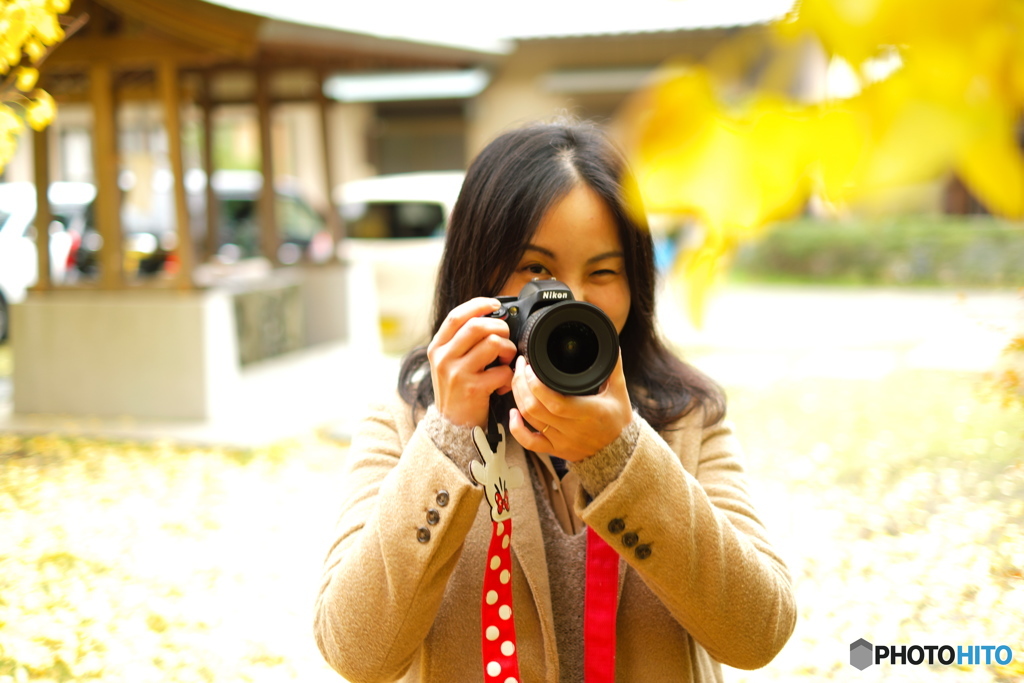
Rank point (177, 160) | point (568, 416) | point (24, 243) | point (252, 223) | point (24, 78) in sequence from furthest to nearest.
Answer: point (252, 223) → point (24, 243) → point (177, 160) → point (24, 78) → point (568, 416)

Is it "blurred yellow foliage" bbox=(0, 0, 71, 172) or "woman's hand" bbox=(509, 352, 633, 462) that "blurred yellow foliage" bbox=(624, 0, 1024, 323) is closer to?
"woman's hand" bbox=(509, 352, 633, 462)

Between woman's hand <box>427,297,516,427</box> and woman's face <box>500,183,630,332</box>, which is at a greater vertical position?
woman's face <box>500,183,630,332</box>

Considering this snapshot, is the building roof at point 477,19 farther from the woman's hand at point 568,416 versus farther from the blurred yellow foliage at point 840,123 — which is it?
the blurred yellow foliage at point 840,123

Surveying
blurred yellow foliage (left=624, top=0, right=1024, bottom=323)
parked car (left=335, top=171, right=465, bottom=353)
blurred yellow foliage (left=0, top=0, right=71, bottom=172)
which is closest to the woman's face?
blurred yellow foliage (left=624, top=0, right=1024, bottom=323)

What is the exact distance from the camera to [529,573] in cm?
126

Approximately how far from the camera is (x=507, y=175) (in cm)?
141

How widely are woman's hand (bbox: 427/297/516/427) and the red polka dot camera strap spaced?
0.04 meters

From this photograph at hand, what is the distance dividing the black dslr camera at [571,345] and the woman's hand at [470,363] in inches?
2.5

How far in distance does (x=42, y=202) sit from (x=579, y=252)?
9.71 feet

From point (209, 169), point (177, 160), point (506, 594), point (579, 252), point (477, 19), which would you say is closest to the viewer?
point (506, 594)

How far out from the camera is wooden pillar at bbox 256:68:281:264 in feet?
26.5

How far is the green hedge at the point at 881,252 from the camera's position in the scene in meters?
11.5

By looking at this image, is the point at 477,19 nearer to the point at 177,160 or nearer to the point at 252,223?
the point at 252,223

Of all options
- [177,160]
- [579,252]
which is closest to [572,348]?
[579,252]
